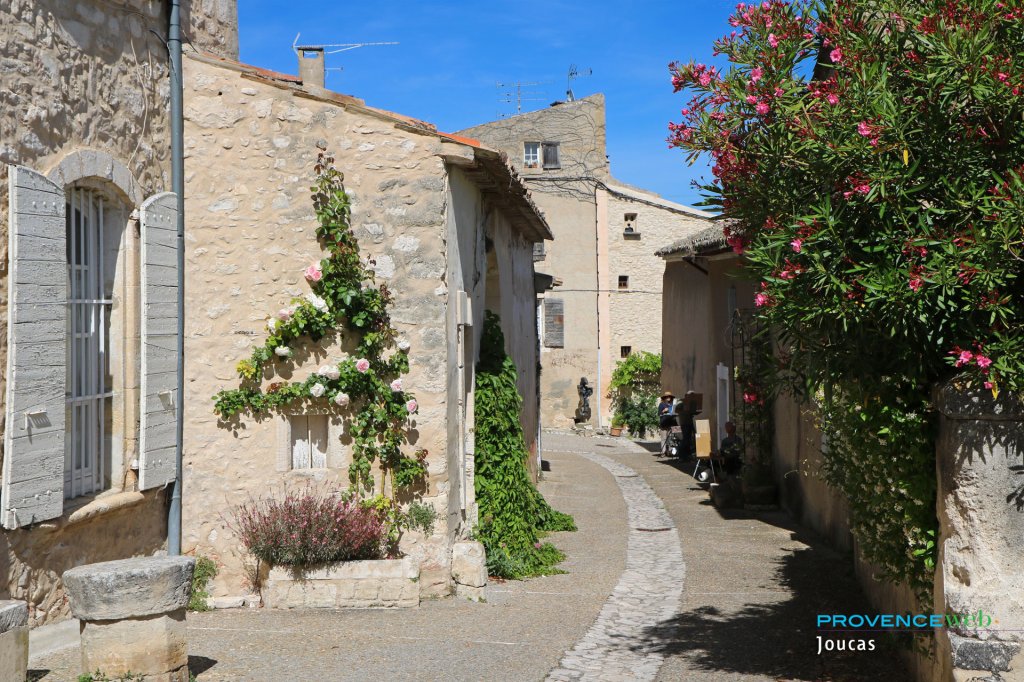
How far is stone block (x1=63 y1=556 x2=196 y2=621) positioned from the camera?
500 cm

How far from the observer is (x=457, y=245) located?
29.2 ft

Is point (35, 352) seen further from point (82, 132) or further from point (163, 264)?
point (163, 264)

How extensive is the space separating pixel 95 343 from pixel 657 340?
25148 millimetres

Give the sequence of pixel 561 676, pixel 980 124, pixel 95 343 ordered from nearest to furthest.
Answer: pixel 980 124, pixel 561 676, pixel 95 343

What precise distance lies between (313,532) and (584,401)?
22.5m

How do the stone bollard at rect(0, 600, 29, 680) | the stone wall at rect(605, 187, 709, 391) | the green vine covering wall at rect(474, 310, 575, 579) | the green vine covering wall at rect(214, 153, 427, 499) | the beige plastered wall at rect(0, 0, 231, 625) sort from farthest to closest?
the stone wall at rect(605, 187, 709, 391), the green vine covering wall at rect(474, 310, 575, 579), the green vine covering wall at rect(214, 153, 427, 499), the beige plastered wall at rect(0, 0, 231, 625), the stone bollard at rect(0, 600, 29, 680)

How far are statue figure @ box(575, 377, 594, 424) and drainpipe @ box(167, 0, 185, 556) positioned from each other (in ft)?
72.5

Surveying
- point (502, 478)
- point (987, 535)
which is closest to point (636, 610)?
point (502, 478)

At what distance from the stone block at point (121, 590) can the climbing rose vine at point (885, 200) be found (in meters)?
3.29

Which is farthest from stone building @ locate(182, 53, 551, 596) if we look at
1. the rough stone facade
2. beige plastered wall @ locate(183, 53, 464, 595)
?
the rough stone facade

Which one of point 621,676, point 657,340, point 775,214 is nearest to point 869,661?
point 621,676

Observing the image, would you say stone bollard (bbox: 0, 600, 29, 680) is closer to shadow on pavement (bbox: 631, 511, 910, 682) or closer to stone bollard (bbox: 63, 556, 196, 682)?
stone bollard (bbox: 63, 556, 196, 682)

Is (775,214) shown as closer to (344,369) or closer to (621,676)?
(621,676)

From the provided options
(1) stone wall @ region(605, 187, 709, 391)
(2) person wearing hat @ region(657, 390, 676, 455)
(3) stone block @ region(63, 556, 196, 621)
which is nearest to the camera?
(3) stone block @ region(63, 556, 196, 621)
